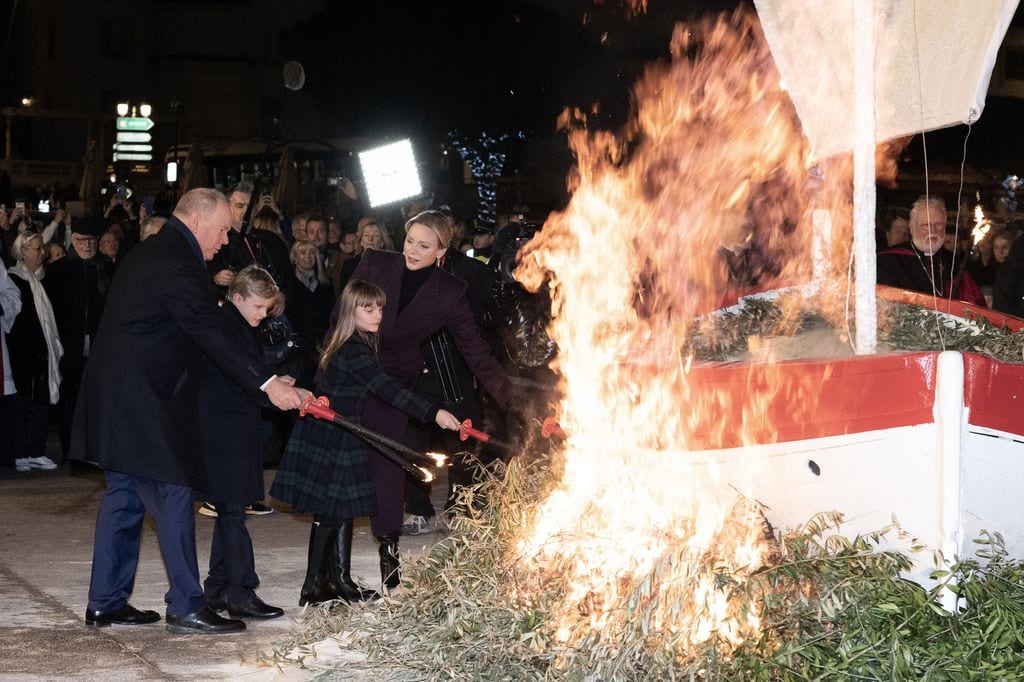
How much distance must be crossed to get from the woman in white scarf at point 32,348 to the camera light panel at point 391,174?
14.5 ft

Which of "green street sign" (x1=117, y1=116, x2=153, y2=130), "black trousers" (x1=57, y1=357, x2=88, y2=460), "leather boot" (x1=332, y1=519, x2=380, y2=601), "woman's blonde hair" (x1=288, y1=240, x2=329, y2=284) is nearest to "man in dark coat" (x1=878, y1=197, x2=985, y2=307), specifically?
"leather boot" (x1=332, y1=519, x2=380, y2=601)

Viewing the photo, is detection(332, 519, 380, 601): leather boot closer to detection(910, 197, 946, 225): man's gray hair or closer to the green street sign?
detection(910, 197, 946, 225): man's gray hair

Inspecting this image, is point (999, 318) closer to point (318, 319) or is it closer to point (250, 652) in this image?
point (250, 652)

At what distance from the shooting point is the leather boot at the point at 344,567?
700 cm

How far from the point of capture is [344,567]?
23.1 feet

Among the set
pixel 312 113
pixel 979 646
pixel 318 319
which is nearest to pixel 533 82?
pixel 318 319

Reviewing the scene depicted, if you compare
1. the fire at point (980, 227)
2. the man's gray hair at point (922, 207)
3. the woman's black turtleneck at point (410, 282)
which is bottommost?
the woman's black turtleneck at point (410, 282)

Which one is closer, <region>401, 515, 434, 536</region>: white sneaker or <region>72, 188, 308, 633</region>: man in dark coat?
<region>72, 188, 308, 633</region>: man in dark coat

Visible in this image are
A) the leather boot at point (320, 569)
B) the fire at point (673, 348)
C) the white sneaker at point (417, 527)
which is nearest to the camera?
the fire at point (673, 348)

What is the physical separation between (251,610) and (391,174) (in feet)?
31.0

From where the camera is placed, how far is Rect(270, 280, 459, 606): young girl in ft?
22.6


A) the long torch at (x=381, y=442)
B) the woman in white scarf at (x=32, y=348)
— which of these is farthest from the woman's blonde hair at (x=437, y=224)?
the woman in white scarf at (x=32, y=348)

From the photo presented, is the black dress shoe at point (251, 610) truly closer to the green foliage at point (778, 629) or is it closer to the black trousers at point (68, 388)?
the green foliage at point (778, 629)

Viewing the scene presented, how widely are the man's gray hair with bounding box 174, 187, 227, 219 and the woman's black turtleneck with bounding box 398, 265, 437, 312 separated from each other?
1.56m
